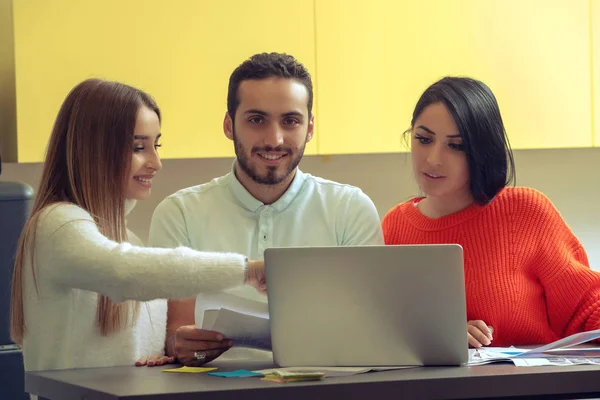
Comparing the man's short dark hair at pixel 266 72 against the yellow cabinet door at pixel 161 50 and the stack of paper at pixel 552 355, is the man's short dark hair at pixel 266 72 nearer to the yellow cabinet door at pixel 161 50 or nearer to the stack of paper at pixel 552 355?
the yellow cabinet door at pixel 161 50

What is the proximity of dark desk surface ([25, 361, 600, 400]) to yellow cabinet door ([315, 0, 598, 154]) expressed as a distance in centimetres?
156

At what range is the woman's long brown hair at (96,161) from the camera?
202 centimetres

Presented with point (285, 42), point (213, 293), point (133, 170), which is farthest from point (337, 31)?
point (213, 293)

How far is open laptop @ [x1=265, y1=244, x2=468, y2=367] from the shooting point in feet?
5.59

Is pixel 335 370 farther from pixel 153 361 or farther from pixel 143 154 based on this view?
pixel 143 154

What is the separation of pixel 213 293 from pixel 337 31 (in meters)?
1.49

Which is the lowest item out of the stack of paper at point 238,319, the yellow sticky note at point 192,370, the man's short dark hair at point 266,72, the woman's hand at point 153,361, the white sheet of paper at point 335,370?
the woman's hand at point 153,361

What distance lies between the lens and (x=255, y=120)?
2.44 m

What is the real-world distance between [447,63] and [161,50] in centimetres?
94

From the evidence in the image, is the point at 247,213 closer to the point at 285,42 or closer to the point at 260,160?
the point at 260,160

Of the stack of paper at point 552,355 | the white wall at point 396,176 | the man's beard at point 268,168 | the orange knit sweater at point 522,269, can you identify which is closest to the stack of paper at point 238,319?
the stack of paper at point 552,355

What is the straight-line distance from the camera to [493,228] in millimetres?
2410

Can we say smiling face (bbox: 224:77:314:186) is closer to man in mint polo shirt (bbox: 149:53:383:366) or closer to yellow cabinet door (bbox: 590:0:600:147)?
man in mint polo shirt (bbox: 149:53:383:366)

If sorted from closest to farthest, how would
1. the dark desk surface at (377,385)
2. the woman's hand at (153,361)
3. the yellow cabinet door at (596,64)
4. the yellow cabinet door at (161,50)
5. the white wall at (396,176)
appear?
the dark desk surface at (377,385) → the woman's hand at (153,361) → the yellow cabinet door at (161,50) → the yellow cabinet door at (596,64) → the white wall at (396,176)
